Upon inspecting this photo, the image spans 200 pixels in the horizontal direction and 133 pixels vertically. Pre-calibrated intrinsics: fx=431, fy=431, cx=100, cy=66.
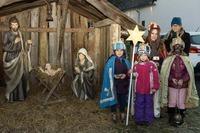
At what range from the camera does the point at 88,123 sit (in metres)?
8.70

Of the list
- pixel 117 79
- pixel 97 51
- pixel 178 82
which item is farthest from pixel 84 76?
pixel 178 82

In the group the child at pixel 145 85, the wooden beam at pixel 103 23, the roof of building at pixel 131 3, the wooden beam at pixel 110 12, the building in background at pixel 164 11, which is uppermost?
the roof of building at pixel 131 3

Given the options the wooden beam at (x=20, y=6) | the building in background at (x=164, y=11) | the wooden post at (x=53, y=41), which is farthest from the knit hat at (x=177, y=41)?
the building in background at (x=164, y=11)

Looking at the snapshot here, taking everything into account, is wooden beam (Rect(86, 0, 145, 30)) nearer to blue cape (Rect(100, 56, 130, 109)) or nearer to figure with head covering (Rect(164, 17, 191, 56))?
figure with head covering (Rect(164, 17, 191, 56))

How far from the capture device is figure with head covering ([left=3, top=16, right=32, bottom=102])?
10.2 meters

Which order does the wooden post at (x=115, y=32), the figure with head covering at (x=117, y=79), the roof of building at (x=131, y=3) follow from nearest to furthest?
the figure with head covering at (x=117, y=79) < the wooden post at (x=115, y=32) < the roof of building at (x=131, y=3)

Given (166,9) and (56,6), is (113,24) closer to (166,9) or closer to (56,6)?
(56,6)

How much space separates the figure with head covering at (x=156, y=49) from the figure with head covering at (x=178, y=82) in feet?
0.74

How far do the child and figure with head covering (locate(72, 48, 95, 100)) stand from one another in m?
2.37

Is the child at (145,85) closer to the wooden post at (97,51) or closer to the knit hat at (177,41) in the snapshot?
the knit hat at (177,41)

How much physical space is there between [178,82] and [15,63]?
4.04 m

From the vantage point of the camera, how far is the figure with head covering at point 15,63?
1023cm

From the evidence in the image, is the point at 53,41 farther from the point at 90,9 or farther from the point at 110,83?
the point at 110,83

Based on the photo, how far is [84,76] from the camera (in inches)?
425
